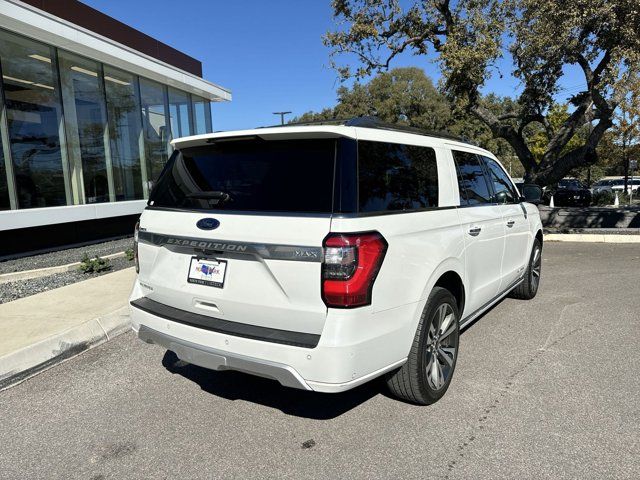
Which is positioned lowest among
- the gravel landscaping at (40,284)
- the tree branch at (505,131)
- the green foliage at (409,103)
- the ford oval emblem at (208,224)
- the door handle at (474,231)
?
the gravel landscaping at (40,284)

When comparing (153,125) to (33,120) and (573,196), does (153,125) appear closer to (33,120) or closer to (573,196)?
(33,120)

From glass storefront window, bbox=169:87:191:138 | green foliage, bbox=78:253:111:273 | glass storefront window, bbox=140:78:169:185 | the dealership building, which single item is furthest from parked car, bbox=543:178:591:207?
green foliage, bbox=78:253:111:273

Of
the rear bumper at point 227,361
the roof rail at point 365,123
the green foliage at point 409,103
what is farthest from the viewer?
the green foliage at point 409,103

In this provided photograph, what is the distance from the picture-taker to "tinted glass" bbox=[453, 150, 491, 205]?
4.00 metres

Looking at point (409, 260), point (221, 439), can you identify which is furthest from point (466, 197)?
point (221, 439)

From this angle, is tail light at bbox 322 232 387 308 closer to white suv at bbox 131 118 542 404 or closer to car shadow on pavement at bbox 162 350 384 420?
white suv at bbox 131 118 542 404

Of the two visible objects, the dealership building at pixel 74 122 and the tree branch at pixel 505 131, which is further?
the tree branch at pixel 505 131

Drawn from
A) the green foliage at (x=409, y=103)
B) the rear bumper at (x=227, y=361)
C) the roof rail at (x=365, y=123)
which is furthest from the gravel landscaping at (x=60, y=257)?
the green foliage at (x=409, y=103)

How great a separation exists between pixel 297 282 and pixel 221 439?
1.22 meters

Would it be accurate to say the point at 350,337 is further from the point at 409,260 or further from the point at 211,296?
the point at 211,296

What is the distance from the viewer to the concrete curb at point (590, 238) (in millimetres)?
10844

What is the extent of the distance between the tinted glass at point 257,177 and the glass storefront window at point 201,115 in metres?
14.2

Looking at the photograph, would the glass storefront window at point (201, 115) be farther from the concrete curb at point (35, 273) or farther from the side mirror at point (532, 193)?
the side mirror at point (532, 193)

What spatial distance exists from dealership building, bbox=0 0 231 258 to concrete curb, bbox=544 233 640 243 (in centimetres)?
1100
